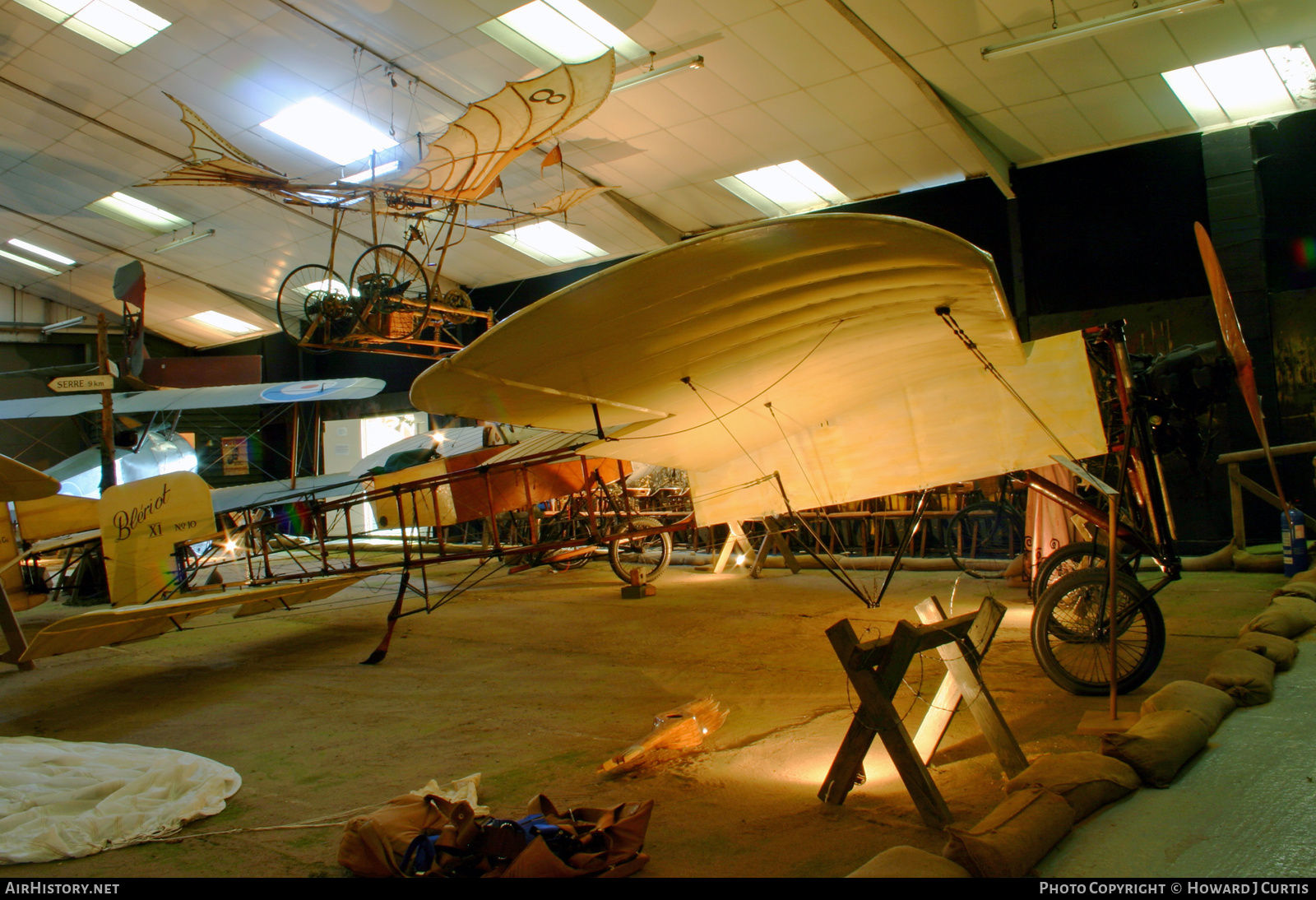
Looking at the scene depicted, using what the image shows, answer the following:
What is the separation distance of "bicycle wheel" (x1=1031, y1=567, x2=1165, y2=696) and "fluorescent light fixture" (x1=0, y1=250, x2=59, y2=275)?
25234 millimetres

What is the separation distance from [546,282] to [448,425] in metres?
5.09

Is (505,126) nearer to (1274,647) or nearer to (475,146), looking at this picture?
(475,146)

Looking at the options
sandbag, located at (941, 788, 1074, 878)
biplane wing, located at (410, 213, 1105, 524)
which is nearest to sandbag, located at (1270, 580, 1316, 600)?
biplane wing, located at (410, 213, 1105, 524)

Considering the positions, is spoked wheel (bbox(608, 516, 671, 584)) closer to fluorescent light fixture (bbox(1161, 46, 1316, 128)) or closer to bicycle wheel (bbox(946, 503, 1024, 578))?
bicycle wheel (bbox(946, 503, 1024, 578))

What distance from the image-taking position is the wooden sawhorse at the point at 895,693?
8.61 ft

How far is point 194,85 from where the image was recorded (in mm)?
11008

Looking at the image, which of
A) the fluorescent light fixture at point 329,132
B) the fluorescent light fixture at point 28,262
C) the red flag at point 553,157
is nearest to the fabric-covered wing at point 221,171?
the fluorescent light fixture at point 329,132

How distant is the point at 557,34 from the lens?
9164 millimetres

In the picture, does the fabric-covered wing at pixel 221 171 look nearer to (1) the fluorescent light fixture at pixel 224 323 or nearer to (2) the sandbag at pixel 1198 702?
(2) the sandbag at pixel 1198 702

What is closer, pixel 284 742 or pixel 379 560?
pixel 284 742

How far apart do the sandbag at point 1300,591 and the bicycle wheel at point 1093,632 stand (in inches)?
66.0

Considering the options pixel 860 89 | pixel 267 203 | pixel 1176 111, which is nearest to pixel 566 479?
pixel 860 89

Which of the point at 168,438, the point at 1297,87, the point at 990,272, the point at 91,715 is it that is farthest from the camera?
the point at 168,438

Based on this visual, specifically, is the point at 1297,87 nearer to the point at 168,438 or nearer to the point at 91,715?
the point at 91,715
